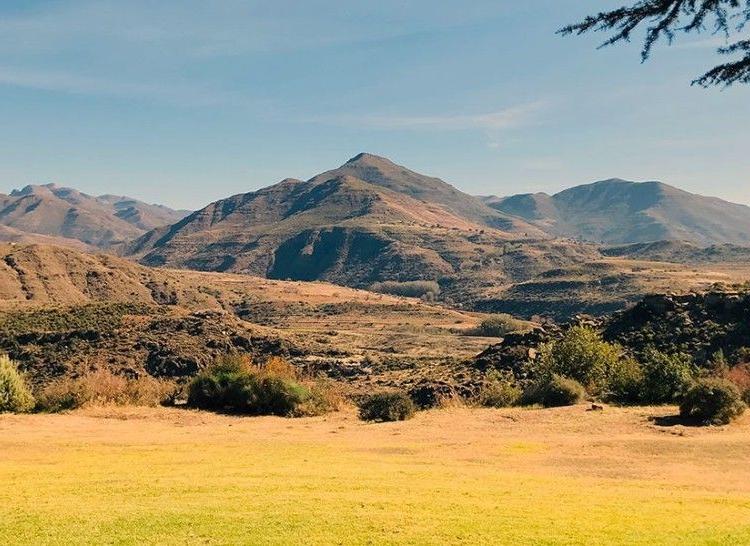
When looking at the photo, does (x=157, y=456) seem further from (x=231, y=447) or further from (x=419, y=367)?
(x=419, y=367)

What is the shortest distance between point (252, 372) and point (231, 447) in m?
9.20

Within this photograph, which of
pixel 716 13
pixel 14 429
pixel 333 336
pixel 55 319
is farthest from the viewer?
pixel 333 336

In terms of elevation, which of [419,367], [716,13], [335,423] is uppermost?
[716,13]

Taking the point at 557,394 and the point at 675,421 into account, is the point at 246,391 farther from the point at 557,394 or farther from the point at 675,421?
the point at 675,421

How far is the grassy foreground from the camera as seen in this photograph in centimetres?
1148

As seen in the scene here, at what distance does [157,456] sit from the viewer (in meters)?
18.7

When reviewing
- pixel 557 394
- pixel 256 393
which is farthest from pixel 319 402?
pixel 557 394

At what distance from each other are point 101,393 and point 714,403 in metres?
24.8

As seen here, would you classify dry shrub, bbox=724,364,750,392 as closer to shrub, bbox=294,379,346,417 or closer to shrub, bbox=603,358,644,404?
shrub, bbox=603,358,644,404

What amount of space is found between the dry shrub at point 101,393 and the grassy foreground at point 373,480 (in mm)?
1302

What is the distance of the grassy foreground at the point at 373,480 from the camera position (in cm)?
1148

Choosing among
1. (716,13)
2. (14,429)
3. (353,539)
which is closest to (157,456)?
(14,429)

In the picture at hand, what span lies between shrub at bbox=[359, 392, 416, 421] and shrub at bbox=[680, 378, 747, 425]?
35.2 ft

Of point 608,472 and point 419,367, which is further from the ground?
point 608,472
